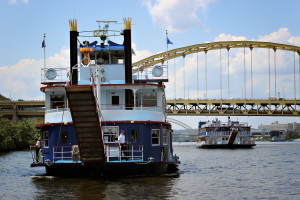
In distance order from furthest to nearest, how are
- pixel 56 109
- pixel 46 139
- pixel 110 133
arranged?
pixel 46 139
pixel 56 109
pixel 110 133

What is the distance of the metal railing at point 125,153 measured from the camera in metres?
24.9

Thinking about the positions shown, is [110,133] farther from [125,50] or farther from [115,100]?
[125,50]

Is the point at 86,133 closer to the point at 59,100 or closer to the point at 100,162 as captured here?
the point at 100,162

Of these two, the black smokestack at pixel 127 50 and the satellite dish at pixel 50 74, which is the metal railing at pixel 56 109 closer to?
the satellite dish at pixel 50 74

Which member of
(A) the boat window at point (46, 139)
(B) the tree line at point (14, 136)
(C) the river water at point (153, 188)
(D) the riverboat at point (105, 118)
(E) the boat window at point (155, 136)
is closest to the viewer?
(C) the river water at point (153, 188)

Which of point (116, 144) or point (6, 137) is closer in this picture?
point (116, 144)

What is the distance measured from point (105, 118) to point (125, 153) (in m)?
2.07

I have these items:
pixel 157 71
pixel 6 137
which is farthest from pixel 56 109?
pixel 6 137

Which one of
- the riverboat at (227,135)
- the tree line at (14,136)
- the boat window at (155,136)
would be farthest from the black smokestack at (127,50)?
the riverboat at (227,135)


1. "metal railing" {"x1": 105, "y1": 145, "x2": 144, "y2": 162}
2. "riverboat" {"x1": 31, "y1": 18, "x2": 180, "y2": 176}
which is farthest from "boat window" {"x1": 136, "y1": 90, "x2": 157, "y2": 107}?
"metal railing" {"x1": 105, "y1": 145, "x2": 144, "y2": 162}

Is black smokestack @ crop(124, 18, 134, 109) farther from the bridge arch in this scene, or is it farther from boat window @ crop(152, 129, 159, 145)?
the bridge arch

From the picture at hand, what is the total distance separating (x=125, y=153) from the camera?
1001 inches

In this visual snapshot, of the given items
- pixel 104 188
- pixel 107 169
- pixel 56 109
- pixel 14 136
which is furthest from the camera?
pixel 14 136

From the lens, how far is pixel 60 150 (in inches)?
1029
